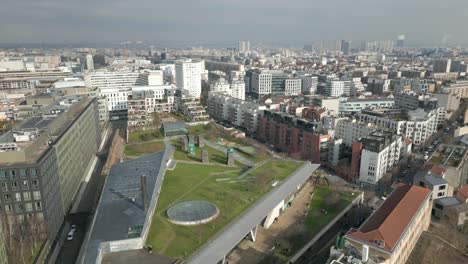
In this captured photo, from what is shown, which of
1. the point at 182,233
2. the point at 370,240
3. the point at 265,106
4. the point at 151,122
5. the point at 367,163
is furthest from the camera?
the point at 265,106

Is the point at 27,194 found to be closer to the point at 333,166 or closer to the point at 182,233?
the point at 182,233

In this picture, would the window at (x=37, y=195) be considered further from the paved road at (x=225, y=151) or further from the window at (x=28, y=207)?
the paved road at (x=225, y=151)

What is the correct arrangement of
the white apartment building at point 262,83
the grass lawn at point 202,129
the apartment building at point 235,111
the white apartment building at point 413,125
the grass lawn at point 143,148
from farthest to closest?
the white apartment building at point 262,83
the apartment building at point 235,111
the grass lawn at point 202,129
the white apartment building at point 413,125
the grass lawn at point 143,148

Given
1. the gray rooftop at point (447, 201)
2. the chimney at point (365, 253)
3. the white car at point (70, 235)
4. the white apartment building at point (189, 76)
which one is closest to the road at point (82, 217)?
the white car at point (70, 235)

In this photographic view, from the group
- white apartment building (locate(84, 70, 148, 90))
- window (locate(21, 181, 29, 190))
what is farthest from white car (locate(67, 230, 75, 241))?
white apartment building (locate(84, 70, 148, 90))

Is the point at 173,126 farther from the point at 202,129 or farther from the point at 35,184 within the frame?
the point at 35,184

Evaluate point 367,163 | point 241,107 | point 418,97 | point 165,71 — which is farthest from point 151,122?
point 165,71
